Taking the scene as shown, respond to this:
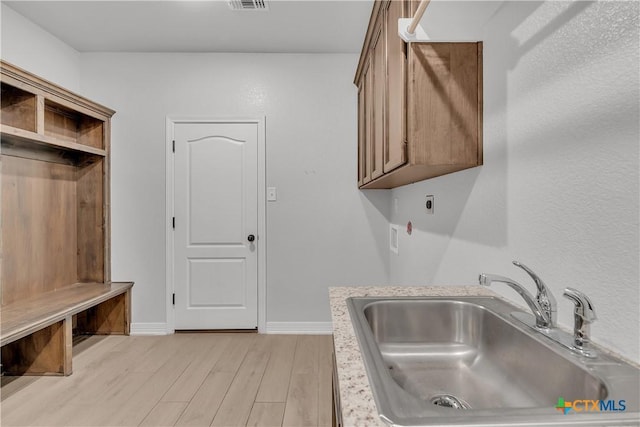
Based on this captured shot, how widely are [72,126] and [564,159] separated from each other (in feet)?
12.2

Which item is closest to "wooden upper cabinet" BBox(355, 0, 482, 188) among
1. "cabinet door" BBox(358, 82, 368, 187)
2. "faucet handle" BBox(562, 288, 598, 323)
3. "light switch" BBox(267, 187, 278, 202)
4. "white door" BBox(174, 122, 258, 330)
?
"faucet handle" BBox(562, 288, 598, 323)

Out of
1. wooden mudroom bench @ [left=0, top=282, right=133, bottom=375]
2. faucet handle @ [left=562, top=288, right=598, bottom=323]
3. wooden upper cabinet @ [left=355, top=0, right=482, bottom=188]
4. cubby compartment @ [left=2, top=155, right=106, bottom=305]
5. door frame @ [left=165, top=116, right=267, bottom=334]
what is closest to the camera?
faucet handle @ [left=562, top=288, right=598, bottom=323]

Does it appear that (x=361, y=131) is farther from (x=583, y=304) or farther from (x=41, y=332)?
(x=41, y=332)

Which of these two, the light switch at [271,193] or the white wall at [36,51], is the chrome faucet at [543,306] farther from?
the white wall at [36,51]

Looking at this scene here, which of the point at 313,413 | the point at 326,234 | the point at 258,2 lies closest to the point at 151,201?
the point at 326,234

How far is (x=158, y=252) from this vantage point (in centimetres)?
332

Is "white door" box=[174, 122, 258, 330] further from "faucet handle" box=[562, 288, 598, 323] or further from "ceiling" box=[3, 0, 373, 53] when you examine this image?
"faucet handle" box=[562, 288, 598, 323]

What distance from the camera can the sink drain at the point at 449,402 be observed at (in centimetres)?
87

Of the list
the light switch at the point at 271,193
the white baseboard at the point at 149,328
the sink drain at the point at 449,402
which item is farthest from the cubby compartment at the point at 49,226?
the sink drain at the point at 449,402

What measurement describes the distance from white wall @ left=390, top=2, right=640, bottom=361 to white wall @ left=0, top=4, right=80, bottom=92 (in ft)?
10.6

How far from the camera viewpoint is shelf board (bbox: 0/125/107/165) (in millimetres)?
2361

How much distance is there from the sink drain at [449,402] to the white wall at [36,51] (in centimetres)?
347

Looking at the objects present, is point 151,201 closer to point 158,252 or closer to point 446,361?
point 158,252

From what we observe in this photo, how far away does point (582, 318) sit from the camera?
0.78 meters
